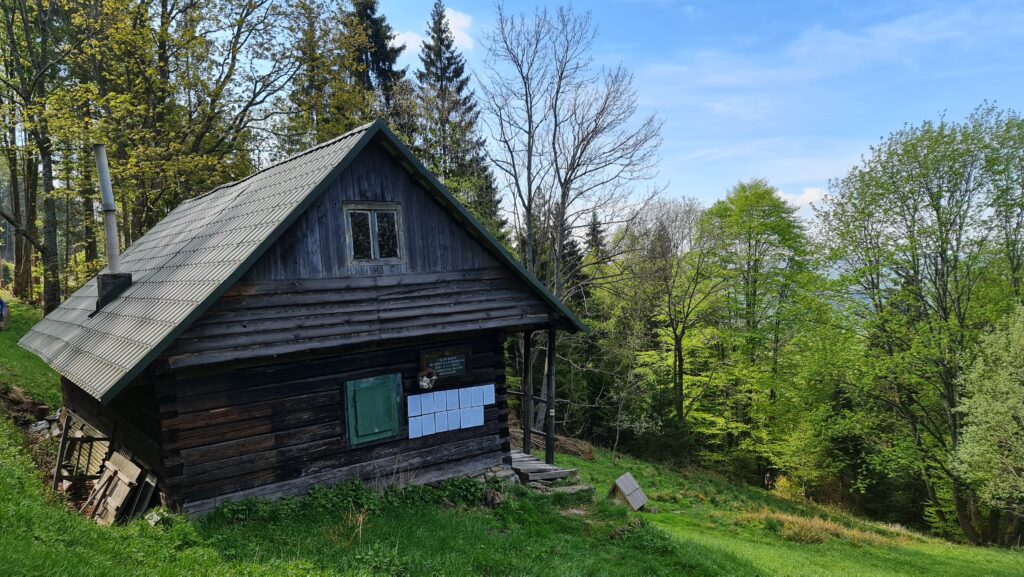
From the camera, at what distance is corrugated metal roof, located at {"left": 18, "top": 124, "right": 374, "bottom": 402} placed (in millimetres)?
7898

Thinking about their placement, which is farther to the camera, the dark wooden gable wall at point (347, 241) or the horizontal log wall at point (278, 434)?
the dark wooden gable wall at point (347, 241)

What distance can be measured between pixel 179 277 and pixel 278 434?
10.1 ft

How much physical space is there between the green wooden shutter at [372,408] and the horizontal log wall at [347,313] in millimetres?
995

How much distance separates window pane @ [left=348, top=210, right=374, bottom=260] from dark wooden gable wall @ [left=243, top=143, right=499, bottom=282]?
16 cm

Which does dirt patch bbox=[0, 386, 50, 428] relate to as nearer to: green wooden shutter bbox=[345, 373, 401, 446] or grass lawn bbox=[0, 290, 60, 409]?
grass lawn bbox=[0, 290, 60, 409]

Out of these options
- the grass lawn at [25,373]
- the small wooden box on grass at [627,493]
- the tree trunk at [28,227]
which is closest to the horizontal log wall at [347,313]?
the small wooden box on grass at [627,493]

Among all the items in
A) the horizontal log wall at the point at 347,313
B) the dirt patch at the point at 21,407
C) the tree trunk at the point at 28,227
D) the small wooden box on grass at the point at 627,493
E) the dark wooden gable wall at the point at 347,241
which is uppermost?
the tree trunk at the point at 28,227

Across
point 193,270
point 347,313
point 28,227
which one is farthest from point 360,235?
point 28,227

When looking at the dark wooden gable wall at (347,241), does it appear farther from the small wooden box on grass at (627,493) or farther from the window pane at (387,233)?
the small wooden box on grass at (627,493)

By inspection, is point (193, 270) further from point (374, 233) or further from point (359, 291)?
point (374, 233)

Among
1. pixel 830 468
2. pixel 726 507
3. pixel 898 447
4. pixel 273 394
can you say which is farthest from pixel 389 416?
pixel 830 468

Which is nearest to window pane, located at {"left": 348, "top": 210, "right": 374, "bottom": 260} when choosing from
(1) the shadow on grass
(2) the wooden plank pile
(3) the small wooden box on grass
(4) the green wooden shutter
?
(4) the green wooden shutter

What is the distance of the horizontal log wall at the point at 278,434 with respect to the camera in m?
8.34

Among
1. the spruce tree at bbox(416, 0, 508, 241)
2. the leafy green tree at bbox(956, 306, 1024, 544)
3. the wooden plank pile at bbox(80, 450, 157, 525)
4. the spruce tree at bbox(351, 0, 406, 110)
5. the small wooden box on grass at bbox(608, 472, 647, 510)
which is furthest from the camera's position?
the spruce tree at bbox(351, 0, 406, 110)
